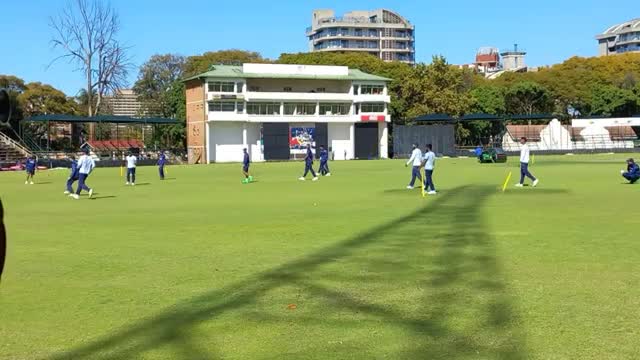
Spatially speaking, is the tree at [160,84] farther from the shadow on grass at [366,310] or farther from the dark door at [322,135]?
the shadow on grass at [366,310]

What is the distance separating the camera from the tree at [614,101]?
94.7 m

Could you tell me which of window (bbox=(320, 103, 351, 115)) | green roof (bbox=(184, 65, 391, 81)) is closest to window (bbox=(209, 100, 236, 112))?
green roof (bbox=(184, 65, 391, 81))

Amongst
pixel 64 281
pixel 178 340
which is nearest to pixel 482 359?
pixel 178 340

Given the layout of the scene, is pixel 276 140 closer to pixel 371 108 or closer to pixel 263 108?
pixel 263 108

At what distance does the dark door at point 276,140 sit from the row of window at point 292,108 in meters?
1.67

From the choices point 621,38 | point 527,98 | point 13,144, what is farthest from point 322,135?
point 621,38

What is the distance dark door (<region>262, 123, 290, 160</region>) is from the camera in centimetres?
8075

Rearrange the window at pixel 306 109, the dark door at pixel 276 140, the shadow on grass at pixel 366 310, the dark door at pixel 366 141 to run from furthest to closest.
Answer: the dark door at pixel 366 141 → the window at pixel 306 109 → the dark door at pixel 276 140 → the shadow on grass at pixel 366 310

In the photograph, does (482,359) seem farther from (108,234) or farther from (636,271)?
(108,234)

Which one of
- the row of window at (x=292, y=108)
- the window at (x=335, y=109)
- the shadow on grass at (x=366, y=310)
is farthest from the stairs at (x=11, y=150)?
the shadow on grass at (x=366, y=310)

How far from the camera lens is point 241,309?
6.94 meters

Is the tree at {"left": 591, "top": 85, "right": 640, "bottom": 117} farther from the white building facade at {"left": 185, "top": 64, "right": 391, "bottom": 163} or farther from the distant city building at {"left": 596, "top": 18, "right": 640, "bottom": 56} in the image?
the distant city building at {"left": 596, "top": 18, "right": 640, "bottom": 56}

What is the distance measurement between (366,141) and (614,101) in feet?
119

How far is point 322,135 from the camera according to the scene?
83375 millimetres
